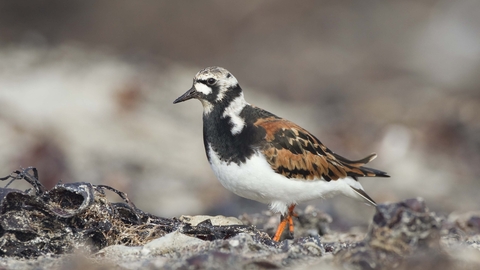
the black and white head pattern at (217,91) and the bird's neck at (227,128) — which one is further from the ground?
the black and white head pattern at (217,91)

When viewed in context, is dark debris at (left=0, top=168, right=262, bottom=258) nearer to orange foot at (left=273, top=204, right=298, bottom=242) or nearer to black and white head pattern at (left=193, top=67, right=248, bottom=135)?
orange foot at (left=273, top=204, right=298, bottom=242)

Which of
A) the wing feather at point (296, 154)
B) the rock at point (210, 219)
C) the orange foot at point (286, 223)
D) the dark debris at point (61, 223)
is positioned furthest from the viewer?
the orange foot at point (286, 223)

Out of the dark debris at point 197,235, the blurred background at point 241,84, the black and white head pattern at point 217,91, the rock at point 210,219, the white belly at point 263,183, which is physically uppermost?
the blurred background at point 241,84

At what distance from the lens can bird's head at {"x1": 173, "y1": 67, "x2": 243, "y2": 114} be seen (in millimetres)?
5359

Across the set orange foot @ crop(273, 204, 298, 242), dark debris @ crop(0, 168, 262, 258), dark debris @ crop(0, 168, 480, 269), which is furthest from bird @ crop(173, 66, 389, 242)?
dark debris @ crop(0, 168, 262, 258)

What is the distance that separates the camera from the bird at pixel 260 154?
5039mm

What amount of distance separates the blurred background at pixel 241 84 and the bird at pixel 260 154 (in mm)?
2566

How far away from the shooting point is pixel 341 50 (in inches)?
834

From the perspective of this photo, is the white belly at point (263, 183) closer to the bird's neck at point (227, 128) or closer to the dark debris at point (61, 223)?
the bird's neck at point (227, 128)

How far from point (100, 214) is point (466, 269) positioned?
233cm

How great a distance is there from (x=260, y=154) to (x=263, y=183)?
0.23 metres

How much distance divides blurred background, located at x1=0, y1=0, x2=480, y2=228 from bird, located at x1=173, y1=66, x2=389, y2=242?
2.57m

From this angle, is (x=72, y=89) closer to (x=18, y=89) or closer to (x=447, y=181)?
(x=18, y=89)

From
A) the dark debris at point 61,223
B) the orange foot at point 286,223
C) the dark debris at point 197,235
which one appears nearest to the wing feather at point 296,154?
the orange foot at point 286,223
